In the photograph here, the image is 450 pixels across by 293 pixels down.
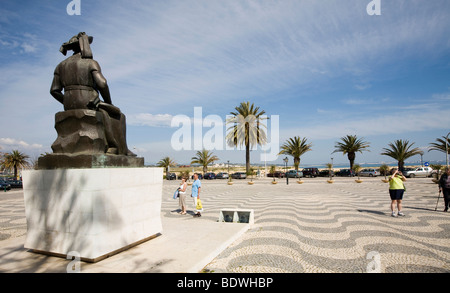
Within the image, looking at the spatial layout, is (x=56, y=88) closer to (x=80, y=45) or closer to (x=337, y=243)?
(x=80, y=45)

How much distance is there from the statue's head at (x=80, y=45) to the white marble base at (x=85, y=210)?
2515 mm

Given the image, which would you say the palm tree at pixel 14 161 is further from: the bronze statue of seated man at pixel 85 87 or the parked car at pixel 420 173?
the parked car at pixel 420 173

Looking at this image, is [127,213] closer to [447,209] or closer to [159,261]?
[159,261]

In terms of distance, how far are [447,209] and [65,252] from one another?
12.4m

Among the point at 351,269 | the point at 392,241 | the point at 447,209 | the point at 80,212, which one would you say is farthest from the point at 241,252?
the point at 447,209

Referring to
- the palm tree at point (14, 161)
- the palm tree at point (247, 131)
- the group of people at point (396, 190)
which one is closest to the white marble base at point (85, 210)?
the group of people at point (396, 190)

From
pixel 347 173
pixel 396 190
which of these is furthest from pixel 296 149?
pixel 396 190

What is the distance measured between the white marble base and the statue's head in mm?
2515

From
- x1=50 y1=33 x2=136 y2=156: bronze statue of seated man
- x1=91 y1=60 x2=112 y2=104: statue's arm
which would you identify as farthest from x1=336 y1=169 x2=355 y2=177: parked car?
x1=91 y1=60 x2=112 y2=104: statue's arm

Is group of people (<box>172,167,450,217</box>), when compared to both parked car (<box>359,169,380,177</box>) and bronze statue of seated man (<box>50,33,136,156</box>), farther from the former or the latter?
parked car (<box>359,169,380,177</box>)

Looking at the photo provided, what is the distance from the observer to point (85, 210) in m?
4.12

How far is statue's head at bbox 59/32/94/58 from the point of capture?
16.5 ft

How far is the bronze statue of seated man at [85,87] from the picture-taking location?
4.89 metres

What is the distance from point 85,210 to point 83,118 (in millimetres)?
1806
